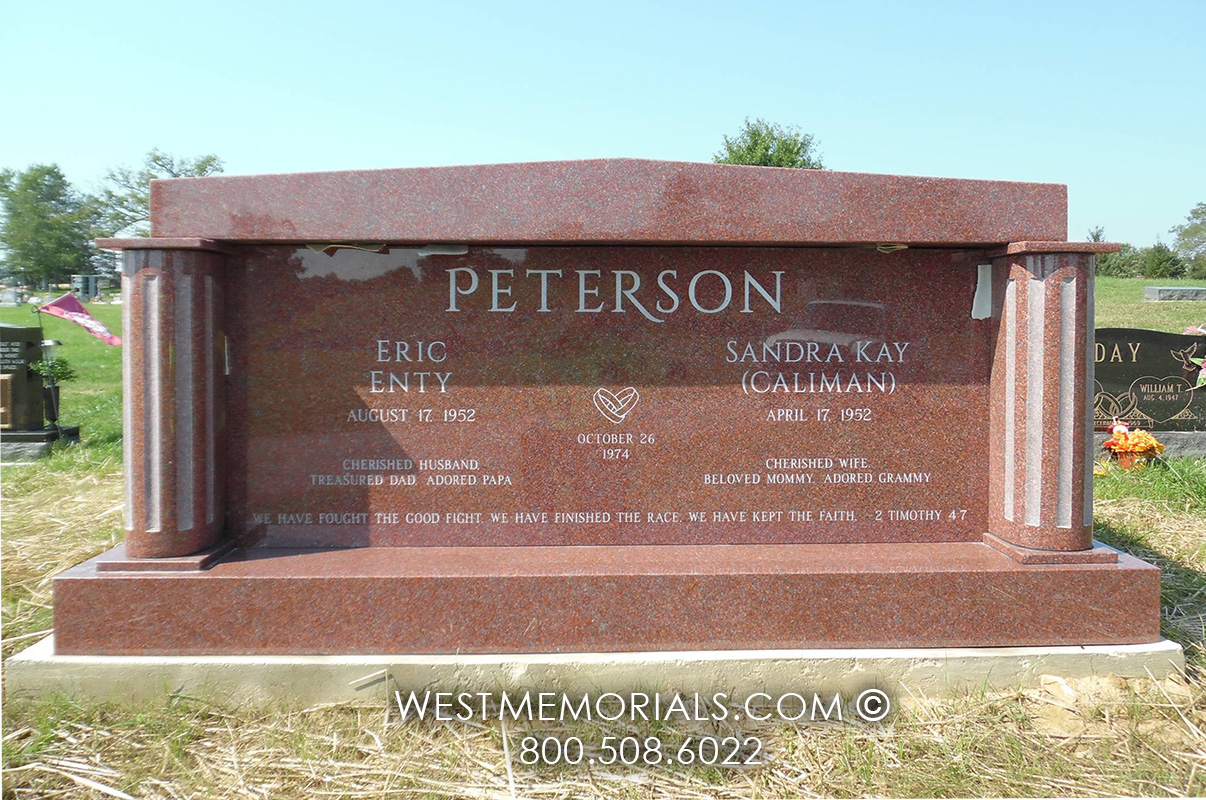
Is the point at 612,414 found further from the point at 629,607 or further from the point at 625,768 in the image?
the point at 625,768

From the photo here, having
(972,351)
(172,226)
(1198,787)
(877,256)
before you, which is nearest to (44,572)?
(172,226)

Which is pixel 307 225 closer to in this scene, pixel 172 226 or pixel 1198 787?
pixel 172 226

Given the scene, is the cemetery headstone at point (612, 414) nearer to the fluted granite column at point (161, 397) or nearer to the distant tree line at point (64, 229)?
the fluted granite column at point (161, 397)

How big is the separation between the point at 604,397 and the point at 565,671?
1174 mm

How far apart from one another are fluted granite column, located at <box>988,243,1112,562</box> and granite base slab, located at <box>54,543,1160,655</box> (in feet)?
0.53

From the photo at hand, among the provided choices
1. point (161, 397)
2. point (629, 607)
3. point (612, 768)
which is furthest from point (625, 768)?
point (161, 397)

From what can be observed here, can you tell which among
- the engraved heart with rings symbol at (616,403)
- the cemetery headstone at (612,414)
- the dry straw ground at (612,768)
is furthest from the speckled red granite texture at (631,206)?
the dry straw ground at (612,768)

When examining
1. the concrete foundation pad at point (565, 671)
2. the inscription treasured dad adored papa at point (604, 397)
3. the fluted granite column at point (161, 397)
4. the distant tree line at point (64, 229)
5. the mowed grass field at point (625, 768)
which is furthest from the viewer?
the distant tree line at point (64, 229)

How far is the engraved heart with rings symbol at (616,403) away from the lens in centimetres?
331

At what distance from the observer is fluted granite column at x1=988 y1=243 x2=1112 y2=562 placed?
3.01m

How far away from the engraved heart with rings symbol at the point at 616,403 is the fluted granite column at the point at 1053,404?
1.64m

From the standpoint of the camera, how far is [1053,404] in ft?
9.88

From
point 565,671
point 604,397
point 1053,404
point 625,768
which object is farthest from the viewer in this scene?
point 604,397

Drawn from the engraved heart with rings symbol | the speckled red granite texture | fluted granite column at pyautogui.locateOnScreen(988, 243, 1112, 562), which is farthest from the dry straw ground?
the speckled red granite texture
